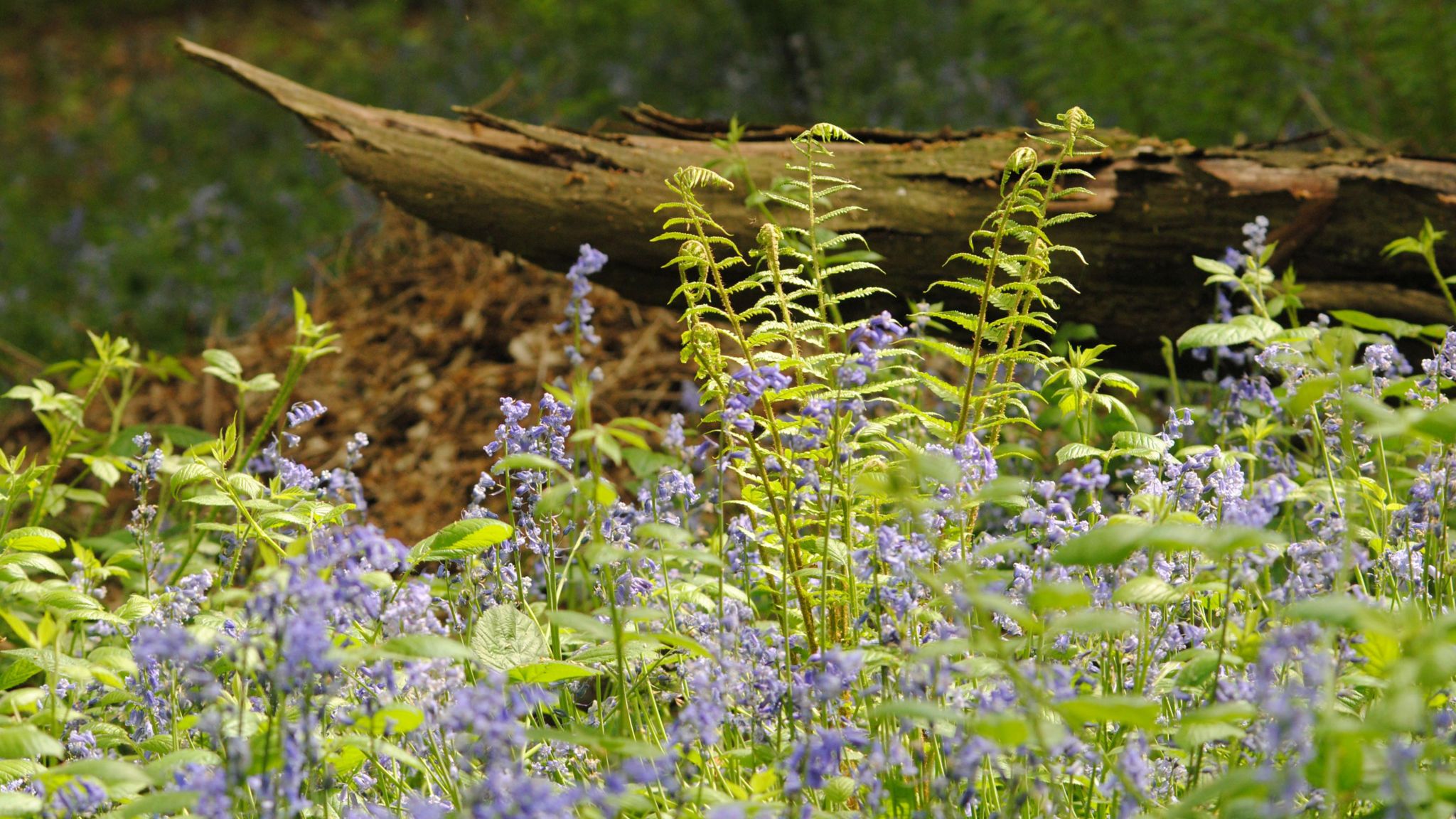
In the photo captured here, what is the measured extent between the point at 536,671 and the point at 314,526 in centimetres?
54

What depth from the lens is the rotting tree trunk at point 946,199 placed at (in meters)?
3.13

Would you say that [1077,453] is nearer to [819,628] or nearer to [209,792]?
[819,628]

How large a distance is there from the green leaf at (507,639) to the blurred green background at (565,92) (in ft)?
11.7

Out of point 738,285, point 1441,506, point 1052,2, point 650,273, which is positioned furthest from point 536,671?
point 1052,2

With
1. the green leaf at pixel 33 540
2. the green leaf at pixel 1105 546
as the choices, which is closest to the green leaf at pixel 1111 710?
the green leaf at pixel 1105 546

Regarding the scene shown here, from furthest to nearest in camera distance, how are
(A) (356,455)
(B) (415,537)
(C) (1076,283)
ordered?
(B) (415,537), (C) (1076,283), (A) (356,455)

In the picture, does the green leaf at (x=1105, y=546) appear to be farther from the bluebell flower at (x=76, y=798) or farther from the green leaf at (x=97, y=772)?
the bluebell flower at (x=76, y=798)

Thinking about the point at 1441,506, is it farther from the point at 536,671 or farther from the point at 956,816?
the point at 536,671

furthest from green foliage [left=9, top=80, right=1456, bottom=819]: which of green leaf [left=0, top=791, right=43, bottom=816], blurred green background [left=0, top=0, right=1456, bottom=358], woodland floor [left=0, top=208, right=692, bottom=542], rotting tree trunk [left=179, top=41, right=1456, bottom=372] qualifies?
blurred green background [left=0, top=0, right=1456, bottom=358]

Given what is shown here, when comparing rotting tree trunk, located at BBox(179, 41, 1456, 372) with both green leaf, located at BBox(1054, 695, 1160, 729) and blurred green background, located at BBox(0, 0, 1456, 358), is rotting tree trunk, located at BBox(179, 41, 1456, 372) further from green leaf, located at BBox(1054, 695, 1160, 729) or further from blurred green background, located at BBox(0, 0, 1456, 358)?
green leaf, located at BBox(1054, 695, 1160, 729)

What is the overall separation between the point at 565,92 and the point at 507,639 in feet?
21.6

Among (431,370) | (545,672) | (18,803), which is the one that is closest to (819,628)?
(545,672)

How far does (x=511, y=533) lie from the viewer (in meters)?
1.95

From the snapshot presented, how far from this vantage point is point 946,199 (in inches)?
Answer: 126
